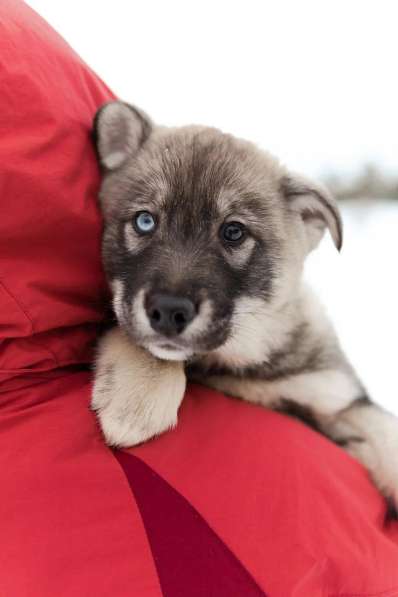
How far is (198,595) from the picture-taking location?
3.54 ft

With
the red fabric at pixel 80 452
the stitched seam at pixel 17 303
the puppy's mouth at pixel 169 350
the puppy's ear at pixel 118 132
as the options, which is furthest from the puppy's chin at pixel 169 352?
the puppy's ear at pixel 118 132

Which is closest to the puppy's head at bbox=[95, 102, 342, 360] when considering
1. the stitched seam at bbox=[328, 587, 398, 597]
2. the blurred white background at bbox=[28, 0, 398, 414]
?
the stitched seam at bbox=[328, 587, 398, 597]

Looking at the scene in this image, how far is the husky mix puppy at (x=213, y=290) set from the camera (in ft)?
4.61

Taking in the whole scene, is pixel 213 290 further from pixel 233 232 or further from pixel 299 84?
pixel 299 84

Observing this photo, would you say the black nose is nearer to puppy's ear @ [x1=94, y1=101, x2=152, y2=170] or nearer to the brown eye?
the brown eye

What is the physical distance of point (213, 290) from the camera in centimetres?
148

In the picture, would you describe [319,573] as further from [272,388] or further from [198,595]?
[272,388]

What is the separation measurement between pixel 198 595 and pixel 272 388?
0.80 metres

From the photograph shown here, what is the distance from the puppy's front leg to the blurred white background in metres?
1.68

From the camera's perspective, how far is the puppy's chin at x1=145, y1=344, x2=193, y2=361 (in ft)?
4.67

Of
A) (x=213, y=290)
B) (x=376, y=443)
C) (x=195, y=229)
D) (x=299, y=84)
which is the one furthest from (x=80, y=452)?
(x=299, y=84)

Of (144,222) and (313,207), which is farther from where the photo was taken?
(313,207)

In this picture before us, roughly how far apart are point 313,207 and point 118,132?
72 centimetres

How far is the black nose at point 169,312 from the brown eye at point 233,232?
332 millimetres
